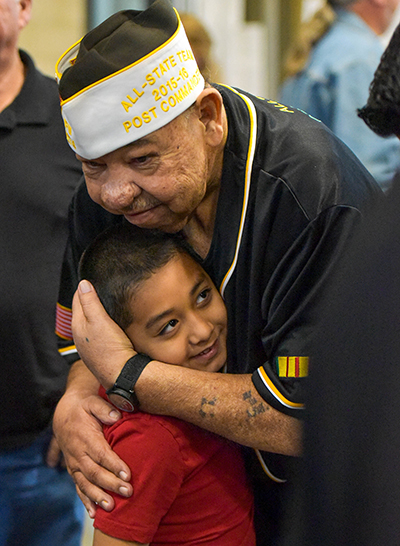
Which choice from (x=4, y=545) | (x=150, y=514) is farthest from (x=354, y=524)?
(x=4, y=545)

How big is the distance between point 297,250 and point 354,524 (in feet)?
2.53

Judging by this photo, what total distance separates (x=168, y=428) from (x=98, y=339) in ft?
0.76

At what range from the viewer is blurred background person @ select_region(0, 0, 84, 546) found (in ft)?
6.66

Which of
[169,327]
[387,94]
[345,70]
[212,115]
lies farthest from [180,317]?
[345,70]

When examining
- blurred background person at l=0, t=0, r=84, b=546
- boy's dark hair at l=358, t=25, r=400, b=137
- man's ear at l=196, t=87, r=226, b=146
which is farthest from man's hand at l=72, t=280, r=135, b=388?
boy's dark hair at l=358, t=25, r=400, b=137

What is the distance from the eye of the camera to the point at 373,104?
3.70 ft

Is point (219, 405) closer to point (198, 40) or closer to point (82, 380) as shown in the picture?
point (82, 380)

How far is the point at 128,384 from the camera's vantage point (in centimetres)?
138

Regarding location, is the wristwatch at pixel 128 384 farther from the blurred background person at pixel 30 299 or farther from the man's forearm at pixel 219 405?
the blurred background person at pixel 30 299

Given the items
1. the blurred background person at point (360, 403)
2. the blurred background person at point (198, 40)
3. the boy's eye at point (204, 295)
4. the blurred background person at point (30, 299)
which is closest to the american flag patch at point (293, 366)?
the boy's eye at point (204, 295)

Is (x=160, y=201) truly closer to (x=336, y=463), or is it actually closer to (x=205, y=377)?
(x=205, y=377)

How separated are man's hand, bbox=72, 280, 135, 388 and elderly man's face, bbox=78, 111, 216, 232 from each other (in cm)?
23

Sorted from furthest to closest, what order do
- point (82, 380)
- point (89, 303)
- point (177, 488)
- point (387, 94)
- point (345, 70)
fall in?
point (345, 70) → point (82, 380) → point (89, 303) → point (177, 488) → point (387, 94)

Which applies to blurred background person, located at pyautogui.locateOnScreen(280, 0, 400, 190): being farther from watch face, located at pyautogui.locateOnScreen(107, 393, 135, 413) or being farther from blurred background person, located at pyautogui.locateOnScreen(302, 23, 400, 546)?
blurred background person, located at pyautogui.locateOnScreen(302, 23, 400, 546)
